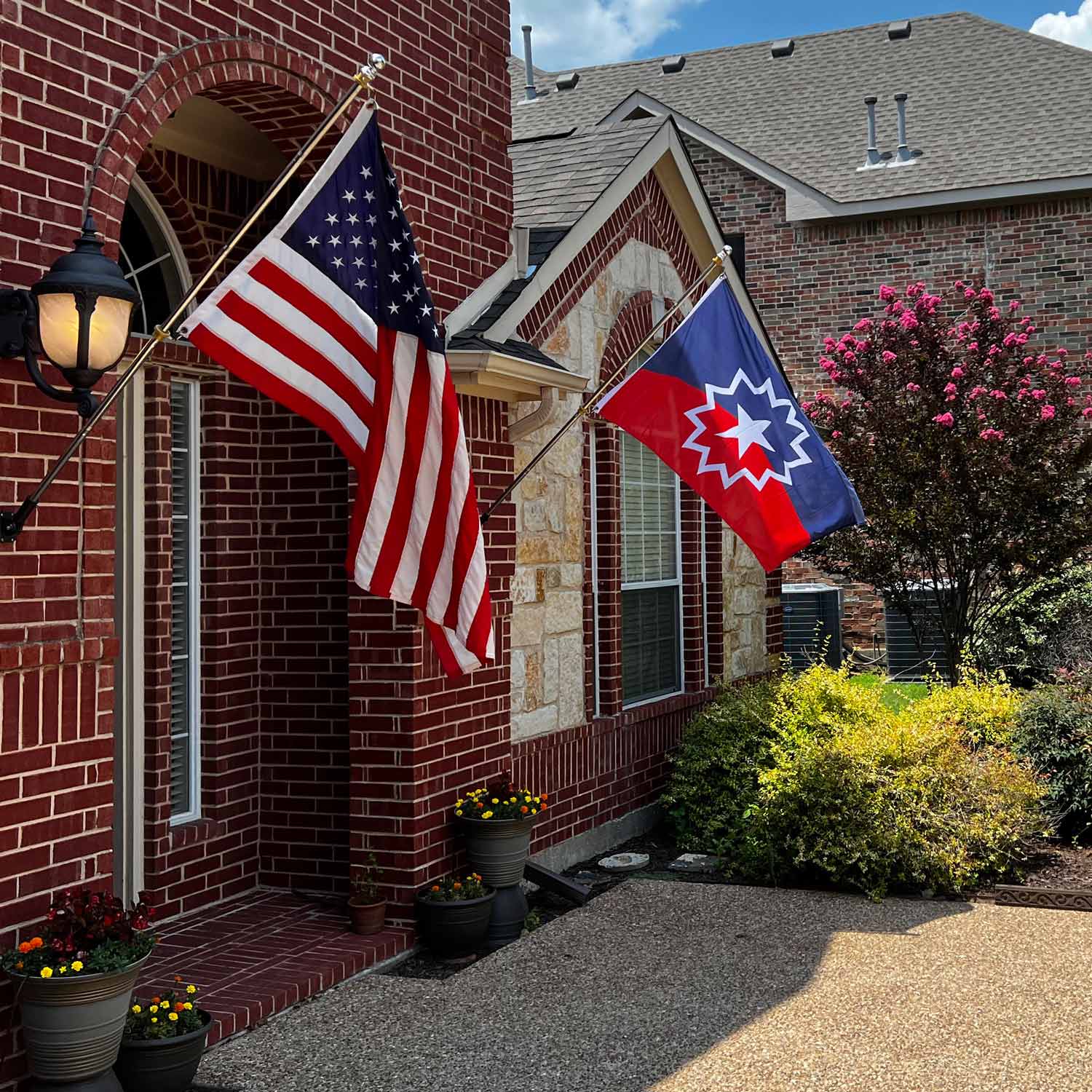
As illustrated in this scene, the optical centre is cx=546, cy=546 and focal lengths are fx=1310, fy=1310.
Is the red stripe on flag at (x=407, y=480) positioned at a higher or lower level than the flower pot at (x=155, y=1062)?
higher

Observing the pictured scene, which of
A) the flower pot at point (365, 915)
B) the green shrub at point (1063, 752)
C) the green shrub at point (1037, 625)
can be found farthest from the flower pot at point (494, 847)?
the green shrub at point (1037, 625)

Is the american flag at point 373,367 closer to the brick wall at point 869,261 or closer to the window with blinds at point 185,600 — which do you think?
the window with blinds at point 185,600

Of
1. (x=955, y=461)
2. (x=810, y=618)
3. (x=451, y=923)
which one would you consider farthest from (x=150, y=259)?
(x=810, y=618)

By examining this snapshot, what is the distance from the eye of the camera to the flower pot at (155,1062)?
14.5ft

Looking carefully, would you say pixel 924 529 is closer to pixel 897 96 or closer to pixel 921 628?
pixel 921 628

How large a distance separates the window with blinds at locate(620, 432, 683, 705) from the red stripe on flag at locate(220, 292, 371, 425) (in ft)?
14.9

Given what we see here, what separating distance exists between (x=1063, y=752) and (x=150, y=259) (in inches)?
268

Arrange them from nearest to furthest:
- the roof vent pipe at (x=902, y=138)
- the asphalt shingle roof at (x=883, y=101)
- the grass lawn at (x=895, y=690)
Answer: the grass lawn at (x=895, y=690)
the asphalt shingle roof at (x=883, y=101)
the roof vent pipe at (x=902, y=138)

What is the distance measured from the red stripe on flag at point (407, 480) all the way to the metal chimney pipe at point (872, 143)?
54.7ft

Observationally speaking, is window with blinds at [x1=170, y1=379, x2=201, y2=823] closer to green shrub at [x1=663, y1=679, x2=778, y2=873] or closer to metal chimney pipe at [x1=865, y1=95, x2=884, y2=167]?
green shrub at [x1=663, y1=679, x2=778, y2=873]

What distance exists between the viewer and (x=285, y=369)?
15.3 feet

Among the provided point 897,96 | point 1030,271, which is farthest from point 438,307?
point 897,96

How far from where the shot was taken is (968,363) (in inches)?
531

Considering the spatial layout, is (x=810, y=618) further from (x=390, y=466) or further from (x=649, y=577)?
(x=390, y=466)
